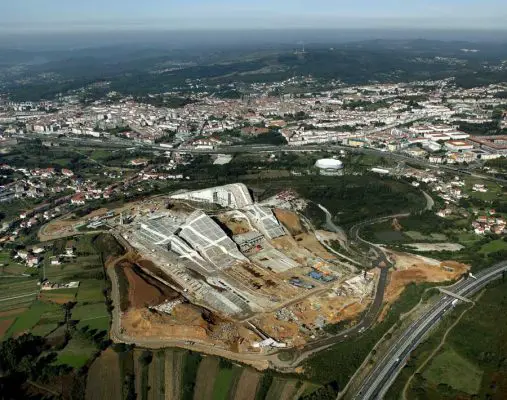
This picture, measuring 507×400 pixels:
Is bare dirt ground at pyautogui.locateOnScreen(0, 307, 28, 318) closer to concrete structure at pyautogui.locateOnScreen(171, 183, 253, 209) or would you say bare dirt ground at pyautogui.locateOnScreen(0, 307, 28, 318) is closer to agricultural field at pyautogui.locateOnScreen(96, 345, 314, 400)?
agricultural field at pyautogui.locateOnScreen(96, 345, 314, 400)

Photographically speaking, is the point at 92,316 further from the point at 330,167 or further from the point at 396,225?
the point at 330,167

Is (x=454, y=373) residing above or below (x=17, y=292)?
above

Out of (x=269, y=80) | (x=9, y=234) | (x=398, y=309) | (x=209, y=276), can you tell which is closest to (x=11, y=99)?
(x=269, y=80)

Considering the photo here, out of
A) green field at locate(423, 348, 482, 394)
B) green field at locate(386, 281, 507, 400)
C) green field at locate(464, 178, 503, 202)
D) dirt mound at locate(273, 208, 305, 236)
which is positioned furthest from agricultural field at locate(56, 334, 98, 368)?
green field at locate(464, 178, 503, 202)

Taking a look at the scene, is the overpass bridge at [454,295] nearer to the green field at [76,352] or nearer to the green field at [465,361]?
the green field at [465,361]

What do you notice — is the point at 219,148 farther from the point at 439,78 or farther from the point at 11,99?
the point at 439,78

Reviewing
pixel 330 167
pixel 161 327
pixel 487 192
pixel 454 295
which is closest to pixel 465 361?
pixel 454 295
